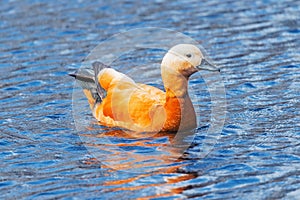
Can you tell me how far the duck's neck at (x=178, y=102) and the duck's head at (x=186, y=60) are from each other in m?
0.10

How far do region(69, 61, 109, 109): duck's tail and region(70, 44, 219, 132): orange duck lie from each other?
0.41 m

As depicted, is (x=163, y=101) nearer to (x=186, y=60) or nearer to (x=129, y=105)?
(x=129, y=105)

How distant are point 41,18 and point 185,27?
3127 mm

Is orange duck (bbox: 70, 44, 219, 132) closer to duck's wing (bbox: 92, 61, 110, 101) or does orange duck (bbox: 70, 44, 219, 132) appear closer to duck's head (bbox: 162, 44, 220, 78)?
duck's head (bbox: 162, 44, 220, 78)

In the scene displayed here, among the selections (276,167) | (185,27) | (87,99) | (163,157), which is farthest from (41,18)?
(276,167)

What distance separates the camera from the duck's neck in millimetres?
9080

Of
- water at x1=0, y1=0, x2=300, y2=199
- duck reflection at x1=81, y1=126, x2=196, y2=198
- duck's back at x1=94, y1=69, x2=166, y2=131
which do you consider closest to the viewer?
water at x1=0, y1=0, x2=300, y2=199

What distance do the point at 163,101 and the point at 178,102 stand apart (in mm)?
315

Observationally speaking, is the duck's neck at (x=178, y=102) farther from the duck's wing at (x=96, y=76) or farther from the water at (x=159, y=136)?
the duck's wing at (x=96, y=76)

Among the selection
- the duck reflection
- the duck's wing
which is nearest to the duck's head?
the duck reflection

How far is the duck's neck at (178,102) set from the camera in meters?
9.08

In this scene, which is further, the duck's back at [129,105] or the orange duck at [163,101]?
the duck's back at [129,105]

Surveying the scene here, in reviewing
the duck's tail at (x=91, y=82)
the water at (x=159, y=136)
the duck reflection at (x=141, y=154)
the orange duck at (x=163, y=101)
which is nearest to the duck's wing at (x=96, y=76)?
the duck's tail at (x=91, y=82)

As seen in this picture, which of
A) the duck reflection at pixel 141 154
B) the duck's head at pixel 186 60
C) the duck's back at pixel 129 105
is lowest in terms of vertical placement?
the duck reflection at pixel 141 154
